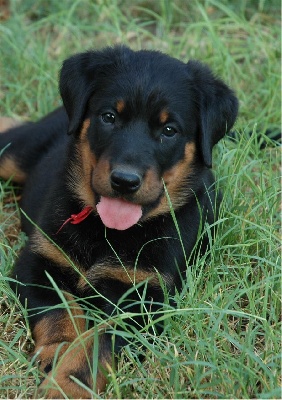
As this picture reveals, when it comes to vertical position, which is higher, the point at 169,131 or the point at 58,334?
the point at 169,131

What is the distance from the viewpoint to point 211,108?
12.2ft

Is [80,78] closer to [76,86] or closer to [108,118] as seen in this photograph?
[76,86]

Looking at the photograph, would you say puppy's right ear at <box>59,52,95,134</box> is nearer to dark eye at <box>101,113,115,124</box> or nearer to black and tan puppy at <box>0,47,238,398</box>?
black and tan puppy at <box>0,47,238,398</box>

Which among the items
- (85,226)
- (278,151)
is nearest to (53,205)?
(85,226)

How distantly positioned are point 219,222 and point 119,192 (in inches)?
24.5

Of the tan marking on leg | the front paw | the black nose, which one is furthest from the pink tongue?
the tan marking on leg

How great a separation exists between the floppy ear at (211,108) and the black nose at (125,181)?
1.70ft

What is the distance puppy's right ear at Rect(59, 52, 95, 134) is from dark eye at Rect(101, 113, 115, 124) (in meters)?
0.16

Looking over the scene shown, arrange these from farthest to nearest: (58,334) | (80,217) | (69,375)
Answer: (80,217) < (58,334) < (69,375)

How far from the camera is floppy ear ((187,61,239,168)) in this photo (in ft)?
12.1

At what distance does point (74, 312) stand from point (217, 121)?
1.17m

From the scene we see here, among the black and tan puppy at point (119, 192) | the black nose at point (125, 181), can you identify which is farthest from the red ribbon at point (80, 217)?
the black nose at point (125, 181)

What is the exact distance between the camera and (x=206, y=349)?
3.15m

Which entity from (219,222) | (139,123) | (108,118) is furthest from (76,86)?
(219,222)
